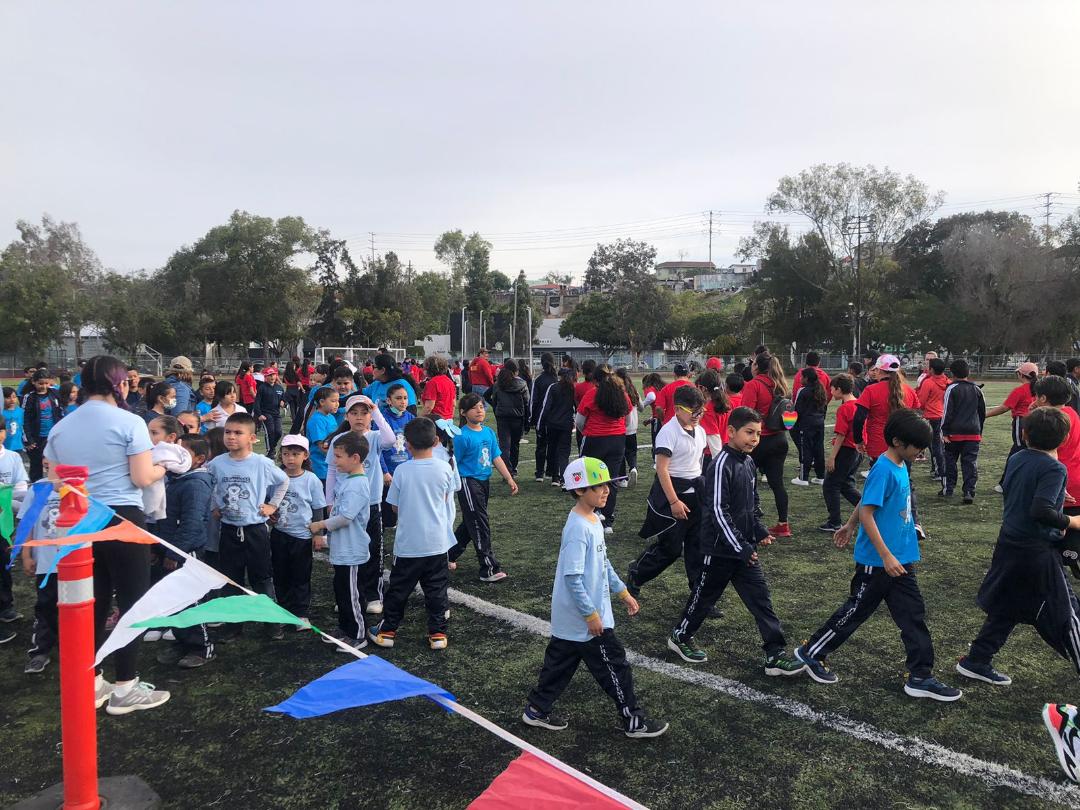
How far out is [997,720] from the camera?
3.62 metres

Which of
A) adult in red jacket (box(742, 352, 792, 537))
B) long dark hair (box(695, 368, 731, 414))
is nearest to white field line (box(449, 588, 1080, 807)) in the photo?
long dark hair (box(695, 368, 731, 414))

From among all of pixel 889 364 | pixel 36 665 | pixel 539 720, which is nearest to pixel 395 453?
pixel 36 665

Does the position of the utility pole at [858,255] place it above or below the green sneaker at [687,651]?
above

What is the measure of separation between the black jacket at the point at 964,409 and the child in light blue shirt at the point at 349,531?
7.33m

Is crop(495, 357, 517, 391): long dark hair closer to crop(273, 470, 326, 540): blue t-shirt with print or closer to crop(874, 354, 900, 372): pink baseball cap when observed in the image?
crop(874, 354, 900, 372): pink baseball cap

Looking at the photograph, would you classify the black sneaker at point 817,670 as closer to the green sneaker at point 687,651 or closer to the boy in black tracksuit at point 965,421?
the green sneaker at point 687,651

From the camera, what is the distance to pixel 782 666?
4086mm

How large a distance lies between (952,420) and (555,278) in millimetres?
119256

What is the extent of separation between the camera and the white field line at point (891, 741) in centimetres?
304

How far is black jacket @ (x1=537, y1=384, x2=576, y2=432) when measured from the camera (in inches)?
375

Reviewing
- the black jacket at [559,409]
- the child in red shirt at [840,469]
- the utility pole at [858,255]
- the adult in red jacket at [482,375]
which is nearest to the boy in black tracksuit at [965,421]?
the child in red shirt at [840,469]

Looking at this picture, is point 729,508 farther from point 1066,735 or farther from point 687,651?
point 1066,735

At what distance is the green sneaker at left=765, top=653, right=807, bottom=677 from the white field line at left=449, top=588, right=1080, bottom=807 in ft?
0.67

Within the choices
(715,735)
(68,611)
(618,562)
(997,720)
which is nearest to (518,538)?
(618,562)
